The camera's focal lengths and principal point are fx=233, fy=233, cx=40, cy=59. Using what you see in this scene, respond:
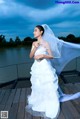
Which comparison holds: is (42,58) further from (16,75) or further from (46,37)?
(16,75)

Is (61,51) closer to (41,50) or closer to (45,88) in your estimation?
(41,50)

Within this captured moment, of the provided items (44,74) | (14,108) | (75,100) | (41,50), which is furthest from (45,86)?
(75,100)

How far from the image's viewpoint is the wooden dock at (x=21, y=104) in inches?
165

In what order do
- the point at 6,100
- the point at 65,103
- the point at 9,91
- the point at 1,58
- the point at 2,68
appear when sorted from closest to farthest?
the point at 65,103, the point at 6,100, the point at 9,91, the point at 2,68, the point at 1,58

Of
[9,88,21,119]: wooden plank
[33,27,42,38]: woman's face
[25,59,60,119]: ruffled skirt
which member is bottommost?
[9,88,21,119]: wooden plank

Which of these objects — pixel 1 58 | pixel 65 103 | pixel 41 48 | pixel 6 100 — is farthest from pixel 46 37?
pixel 1 58

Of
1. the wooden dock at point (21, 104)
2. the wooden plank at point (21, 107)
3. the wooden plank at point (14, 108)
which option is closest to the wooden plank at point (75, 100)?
the wooden dock at point (21, 104)

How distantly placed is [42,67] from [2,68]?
3170 mm

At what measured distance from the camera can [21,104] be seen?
4836 millimetres

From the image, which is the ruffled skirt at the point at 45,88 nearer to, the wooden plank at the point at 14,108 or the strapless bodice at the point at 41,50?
the strapless bodice at the point at 41,50

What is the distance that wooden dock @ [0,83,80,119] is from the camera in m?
4.19

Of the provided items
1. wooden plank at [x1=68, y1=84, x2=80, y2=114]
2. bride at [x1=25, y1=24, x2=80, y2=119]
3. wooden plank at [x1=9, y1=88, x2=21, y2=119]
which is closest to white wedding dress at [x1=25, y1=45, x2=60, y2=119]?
bride at [x1=25, y1=24, x2=80, y2=119]

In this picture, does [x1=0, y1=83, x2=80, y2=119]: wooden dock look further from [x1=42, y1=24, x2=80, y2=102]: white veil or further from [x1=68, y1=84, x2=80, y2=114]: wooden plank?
[x1=42, y1=24, x2=80, y2=102]: white veil

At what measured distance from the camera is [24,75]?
783cm
